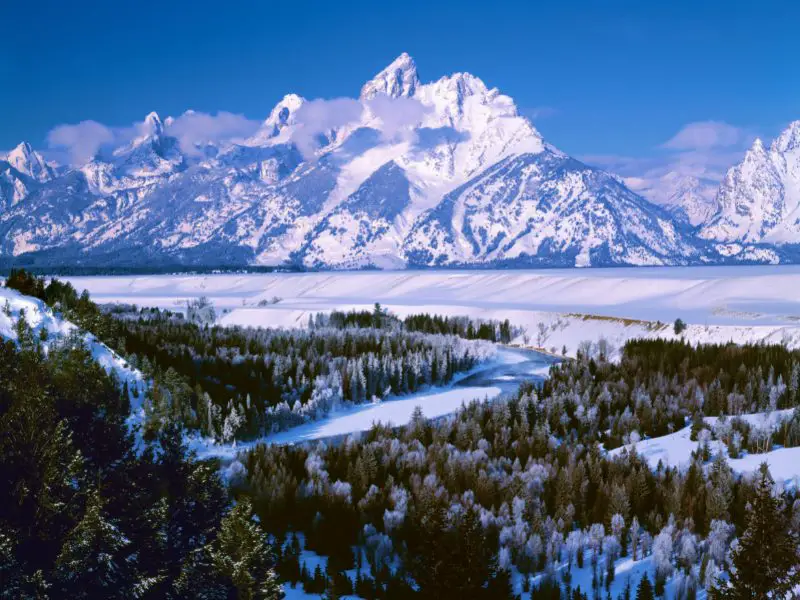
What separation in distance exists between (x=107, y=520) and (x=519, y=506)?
633 inches

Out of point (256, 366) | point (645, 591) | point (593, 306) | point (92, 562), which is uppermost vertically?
point (593, 306)

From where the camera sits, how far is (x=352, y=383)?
60719mm

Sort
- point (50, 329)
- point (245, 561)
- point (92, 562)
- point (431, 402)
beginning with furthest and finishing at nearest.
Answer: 1. point (431, 402)
2. point (50, 329)
3. point (245, 561)
4. point (92, 562)

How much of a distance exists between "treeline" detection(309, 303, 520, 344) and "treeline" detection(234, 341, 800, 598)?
159 ft

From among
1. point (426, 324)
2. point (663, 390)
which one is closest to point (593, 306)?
point (426, 324)

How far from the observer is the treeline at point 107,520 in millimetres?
21797

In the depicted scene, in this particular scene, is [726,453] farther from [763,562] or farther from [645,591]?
[763,562]

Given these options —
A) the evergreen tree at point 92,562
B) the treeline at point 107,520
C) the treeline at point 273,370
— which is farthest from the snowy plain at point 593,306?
the evergreen tree at point 92,562

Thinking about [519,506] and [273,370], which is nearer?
A: [519,506]

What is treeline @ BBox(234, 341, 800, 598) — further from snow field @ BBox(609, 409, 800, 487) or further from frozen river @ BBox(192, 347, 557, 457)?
Answer: frozen river @ BBox(192, 347, 557, 457)

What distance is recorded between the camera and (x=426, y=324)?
9956 cm

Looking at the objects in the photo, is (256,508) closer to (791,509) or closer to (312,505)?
(312,505)

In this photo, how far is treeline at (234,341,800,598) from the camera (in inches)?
974

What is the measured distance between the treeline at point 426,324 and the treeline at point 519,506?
159ft
